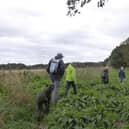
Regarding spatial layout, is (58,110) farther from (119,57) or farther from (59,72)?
(119,57)

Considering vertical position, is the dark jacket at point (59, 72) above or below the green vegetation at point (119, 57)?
below

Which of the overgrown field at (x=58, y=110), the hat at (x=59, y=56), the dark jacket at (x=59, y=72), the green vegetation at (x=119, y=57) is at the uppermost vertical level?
the green vegetation at (x=119, y=57)

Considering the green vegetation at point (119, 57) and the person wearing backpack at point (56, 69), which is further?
the green vegetation at point (119, 57)

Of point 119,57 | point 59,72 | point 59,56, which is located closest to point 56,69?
point 59,72

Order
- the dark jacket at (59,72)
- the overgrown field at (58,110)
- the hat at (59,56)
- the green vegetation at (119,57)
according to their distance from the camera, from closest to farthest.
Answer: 1. the overgrown field at (58,110)
2. the dark jacket at (59,72)
3. the hat at (59,56)
4. the green vegetation at (119,57)

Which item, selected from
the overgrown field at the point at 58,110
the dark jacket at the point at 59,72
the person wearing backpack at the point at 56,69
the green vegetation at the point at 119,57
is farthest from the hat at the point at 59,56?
the green vegetation at the point at 119,57

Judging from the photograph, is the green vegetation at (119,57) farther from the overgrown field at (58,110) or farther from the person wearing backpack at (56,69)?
the person wearing backpack at (56,69)

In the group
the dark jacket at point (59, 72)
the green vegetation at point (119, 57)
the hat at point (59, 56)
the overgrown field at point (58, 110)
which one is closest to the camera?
the overgrown field at point (58, 110)

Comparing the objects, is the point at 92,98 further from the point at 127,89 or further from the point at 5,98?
the point at 127,89

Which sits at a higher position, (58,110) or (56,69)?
(56,69)

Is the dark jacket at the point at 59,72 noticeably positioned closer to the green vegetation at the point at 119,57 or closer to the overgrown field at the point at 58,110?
the overgrown field at the point at 58,110

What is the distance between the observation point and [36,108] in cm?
1548

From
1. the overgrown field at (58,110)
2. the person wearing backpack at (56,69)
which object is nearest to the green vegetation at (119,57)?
the overgrown field at (58,110)

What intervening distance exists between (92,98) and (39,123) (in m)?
3.93
